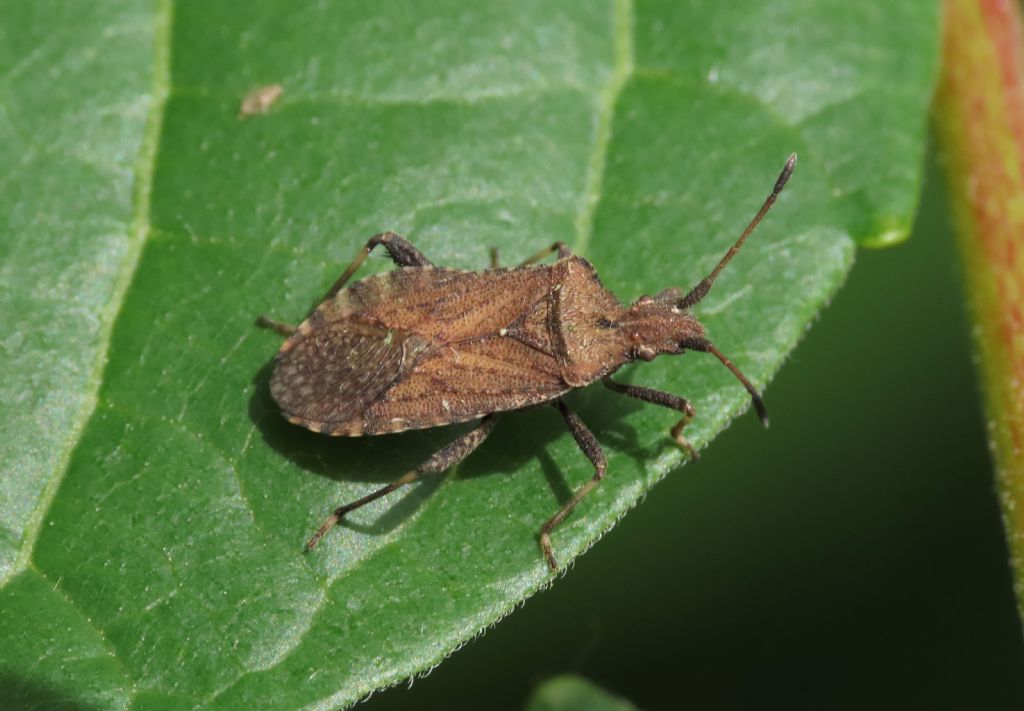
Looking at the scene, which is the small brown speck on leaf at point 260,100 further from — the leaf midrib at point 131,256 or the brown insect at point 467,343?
the brown insect at point 467,343

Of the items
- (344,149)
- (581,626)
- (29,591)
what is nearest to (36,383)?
(29,591)

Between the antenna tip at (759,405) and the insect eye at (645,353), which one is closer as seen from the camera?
the antenna tip at (759,405)

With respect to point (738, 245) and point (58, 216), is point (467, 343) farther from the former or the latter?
point (58, 216)

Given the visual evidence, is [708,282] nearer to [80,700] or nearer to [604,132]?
[604,132]

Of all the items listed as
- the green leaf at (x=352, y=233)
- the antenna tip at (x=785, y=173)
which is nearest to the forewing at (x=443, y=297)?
the green leaf at (x=352, y=233)

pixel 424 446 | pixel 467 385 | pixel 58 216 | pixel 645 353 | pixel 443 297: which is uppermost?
pixel 58 216

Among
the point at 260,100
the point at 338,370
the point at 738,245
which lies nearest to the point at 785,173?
the point at 738,245
